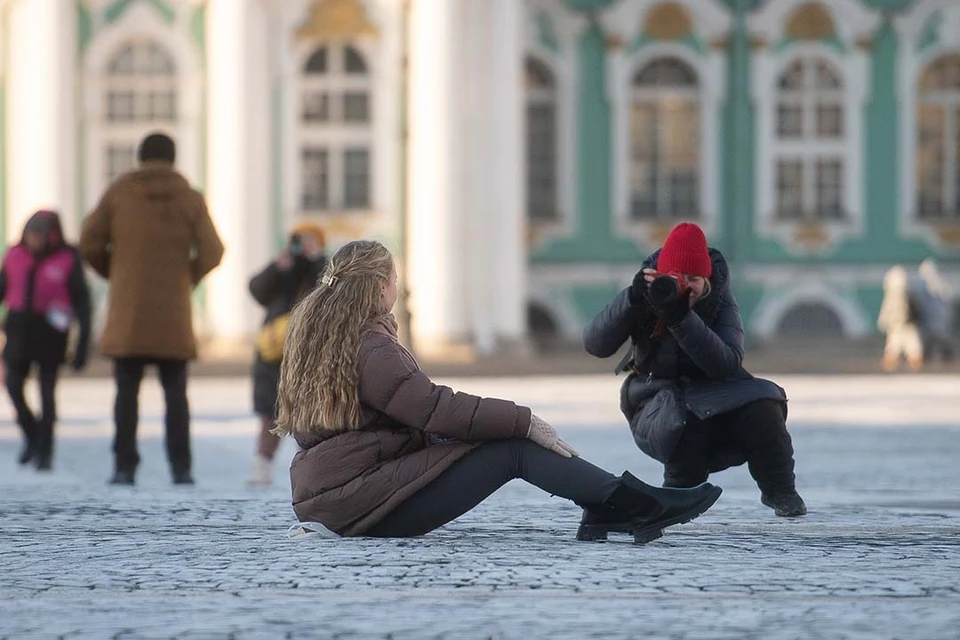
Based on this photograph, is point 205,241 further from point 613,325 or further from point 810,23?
point 810,23

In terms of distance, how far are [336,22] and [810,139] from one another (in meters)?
7.08

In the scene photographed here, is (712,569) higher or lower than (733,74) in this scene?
lower

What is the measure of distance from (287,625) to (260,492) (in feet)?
17.5

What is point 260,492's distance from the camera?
35.3 feet

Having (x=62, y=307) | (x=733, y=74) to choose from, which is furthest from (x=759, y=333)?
(x=62, y=307)

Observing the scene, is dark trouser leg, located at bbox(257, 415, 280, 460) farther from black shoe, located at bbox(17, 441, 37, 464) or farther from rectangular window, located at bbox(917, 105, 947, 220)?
rectangular window, located at bbox(917, 105, 947, 220)

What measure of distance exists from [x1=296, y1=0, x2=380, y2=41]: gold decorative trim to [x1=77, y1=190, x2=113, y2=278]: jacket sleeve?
19962 millimetres

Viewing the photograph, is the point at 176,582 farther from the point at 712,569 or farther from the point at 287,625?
the point at 712,569

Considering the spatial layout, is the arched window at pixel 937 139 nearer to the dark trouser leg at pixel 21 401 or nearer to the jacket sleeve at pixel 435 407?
the dark trouser leg at pixel 21 401

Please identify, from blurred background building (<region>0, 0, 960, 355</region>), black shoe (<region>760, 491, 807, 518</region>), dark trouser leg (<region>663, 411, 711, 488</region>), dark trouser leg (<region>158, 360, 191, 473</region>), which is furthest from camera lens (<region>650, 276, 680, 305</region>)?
blurred background building (<region>0, 0, 960, 355</region>)

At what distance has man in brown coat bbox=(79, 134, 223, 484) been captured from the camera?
1105 centimetres

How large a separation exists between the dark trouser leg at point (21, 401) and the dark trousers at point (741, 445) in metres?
6.22

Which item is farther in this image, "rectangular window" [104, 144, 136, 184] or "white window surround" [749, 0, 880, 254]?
"white window surround" [749, 0, 880, 254]

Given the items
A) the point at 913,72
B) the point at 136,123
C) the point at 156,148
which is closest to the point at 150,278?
the point at 156,148
